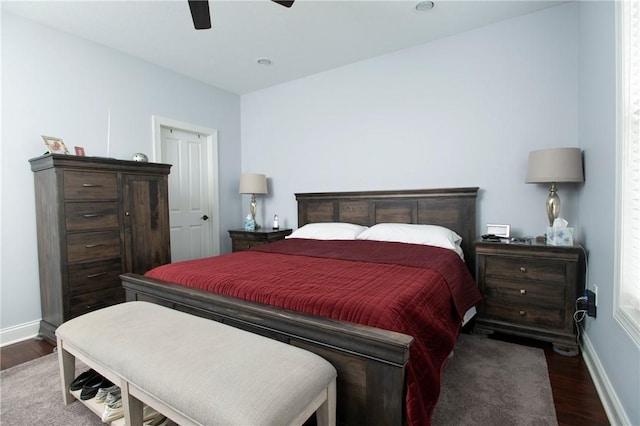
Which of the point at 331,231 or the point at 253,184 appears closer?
the point at 331,231

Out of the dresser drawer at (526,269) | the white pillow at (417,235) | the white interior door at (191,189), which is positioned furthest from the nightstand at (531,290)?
the white interior door at (191,189)

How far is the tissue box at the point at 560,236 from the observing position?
2330 mm

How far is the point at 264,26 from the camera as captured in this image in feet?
9.41

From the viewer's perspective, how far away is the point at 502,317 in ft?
8.14

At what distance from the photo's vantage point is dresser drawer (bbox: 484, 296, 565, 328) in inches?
90.4

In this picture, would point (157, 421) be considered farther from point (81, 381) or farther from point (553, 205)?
point (553, 205)

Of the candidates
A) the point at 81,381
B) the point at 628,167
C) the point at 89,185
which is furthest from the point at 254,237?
the point at 628,167

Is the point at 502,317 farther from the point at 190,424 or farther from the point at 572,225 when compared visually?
the point at 190,424

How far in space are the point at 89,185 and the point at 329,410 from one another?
2.60m

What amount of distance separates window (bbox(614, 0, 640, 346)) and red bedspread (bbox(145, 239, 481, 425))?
0.78m

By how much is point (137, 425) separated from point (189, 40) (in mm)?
3129

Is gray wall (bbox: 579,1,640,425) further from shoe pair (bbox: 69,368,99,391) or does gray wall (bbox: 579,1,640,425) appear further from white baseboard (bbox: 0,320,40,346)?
white baseboard (bbox: 0,320,40,346)

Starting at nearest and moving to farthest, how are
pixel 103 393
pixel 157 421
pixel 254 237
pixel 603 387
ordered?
pixel 157 421, pixel 103 393, pixel 603 387, pixel 254 237

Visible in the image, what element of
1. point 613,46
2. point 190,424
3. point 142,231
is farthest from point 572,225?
point 142,231
